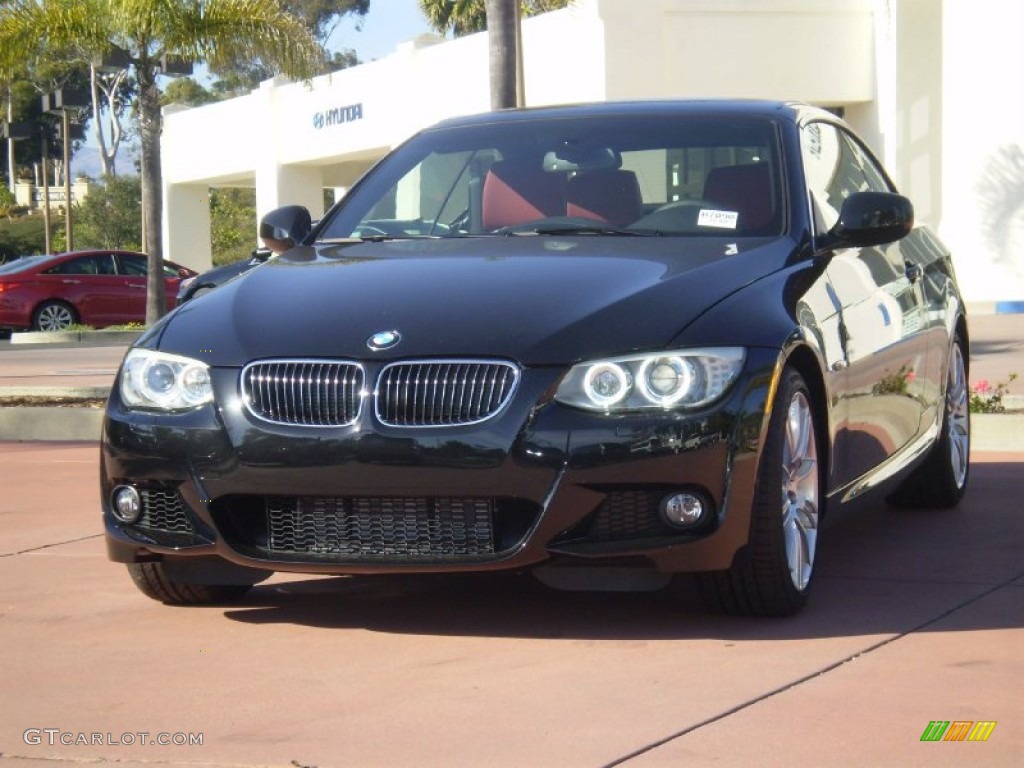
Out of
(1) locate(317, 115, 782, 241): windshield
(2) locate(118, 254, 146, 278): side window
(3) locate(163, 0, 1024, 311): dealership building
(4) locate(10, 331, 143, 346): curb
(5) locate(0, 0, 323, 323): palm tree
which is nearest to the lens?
(1) locate(317, 115, 782, 241): windshield

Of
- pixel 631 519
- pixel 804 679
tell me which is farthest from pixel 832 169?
pixel 804 679

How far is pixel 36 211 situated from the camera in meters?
92.0

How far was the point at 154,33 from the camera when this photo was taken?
2303 cm

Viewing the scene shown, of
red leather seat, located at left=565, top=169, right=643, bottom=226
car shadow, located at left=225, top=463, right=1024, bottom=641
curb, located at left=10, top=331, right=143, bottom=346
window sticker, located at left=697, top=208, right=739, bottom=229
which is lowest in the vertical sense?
curb, located at left=10, top=331, right=143, bottom=346

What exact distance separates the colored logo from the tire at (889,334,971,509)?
330cm

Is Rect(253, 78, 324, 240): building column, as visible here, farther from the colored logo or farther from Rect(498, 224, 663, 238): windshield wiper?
the colored logo

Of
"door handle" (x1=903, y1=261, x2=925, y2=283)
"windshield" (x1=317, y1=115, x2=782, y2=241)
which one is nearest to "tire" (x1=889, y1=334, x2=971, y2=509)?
"door handle" (x1=903, y1=261, x2=925, y2=283)

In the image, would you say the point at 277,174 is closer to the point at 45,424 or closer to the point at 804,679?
the point at 45,424

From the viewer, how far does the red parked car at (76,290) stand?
2830 cm

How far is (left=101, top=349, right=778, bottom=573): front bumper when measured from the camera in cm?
484

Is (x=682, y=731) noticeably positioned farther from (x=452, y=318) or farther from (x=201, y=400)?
(x=201, y=400)

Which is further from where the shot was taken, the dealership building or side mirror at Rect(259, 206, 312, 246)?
the dealership building

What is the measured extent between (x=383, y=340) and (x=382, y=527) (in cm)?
50

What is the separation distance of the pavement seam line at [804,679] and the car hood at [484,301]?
0.95m
